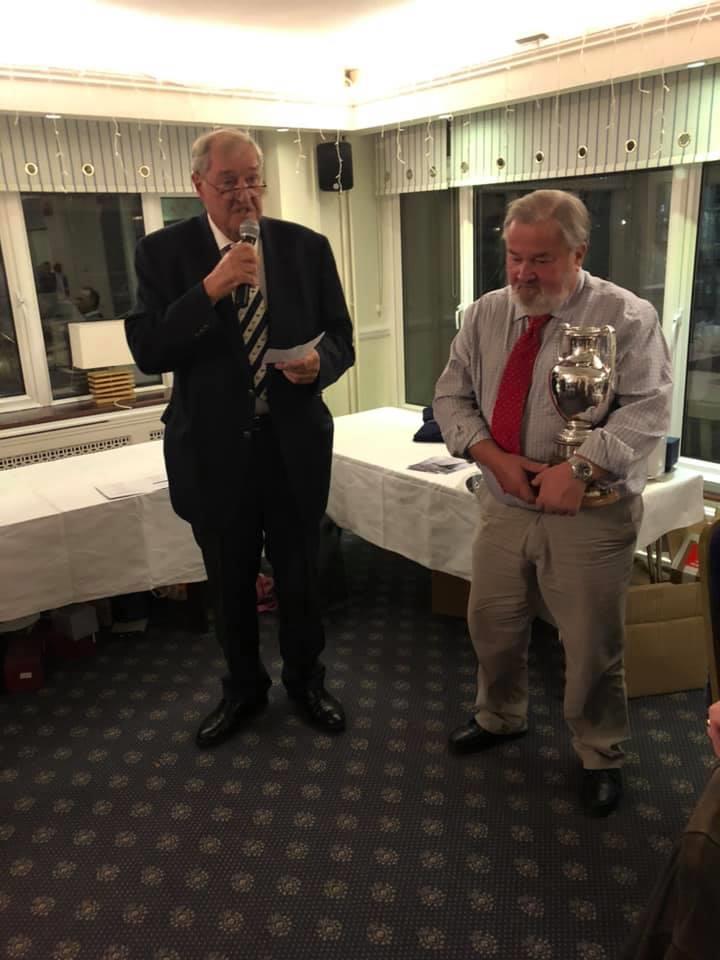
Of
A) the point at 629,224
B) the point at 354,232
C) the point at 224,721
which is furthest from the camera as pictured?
the point at 354,232

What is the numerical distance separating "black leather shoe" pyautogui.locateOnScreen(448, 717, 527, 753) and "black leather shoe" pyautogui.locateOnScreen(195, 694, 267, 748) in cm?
63

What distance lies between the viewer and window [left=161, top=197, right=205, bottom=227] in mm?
4342

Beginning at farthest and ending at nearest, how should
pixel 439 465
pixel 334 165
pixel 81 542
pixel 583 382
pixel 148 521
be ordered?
1. pixel 334 165
2. pixel 439 465
3. pixel 148 521
4. pixel 81 542
5. pixel 583 382

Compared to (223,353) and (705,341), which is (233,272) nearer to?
(223,353)

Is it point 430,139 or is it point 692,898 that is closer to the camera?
point 692,898

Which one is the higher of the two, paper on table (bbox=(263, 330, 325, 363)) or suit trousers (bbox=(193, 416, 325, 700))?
paper on table (bbox=(263, 330, 325, 363))

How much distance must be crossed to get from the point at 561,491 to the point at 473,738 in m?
0.89

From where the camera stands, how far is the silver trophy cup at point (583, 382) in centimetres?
162

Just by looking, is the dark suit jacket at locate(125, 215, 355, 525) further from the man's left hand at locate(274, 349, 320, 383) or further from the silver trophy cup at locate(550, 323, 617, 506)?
the silver trophy cup at locate(550, 323, 617, 506)

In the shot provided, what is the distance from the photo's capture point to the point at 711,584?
1.42 metres

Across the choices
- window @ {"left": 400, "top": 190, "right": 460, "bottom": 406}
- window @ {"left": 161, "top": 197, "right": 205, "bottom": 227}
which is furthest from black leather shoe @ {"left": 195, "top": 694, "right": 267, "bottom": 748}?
window @ {"left": 161, "top": 197, "right": 205, "bottom": 227}

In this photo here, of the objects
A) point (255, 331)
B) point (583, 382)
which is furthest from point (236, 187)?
point (583, 382)

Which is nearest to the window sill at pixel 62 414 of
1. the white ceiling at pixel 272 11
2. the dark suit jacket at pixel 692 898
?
the white ceiling at pixel 272 11

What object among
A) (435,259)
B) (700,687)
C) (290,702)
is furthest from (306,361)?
(435,259)
